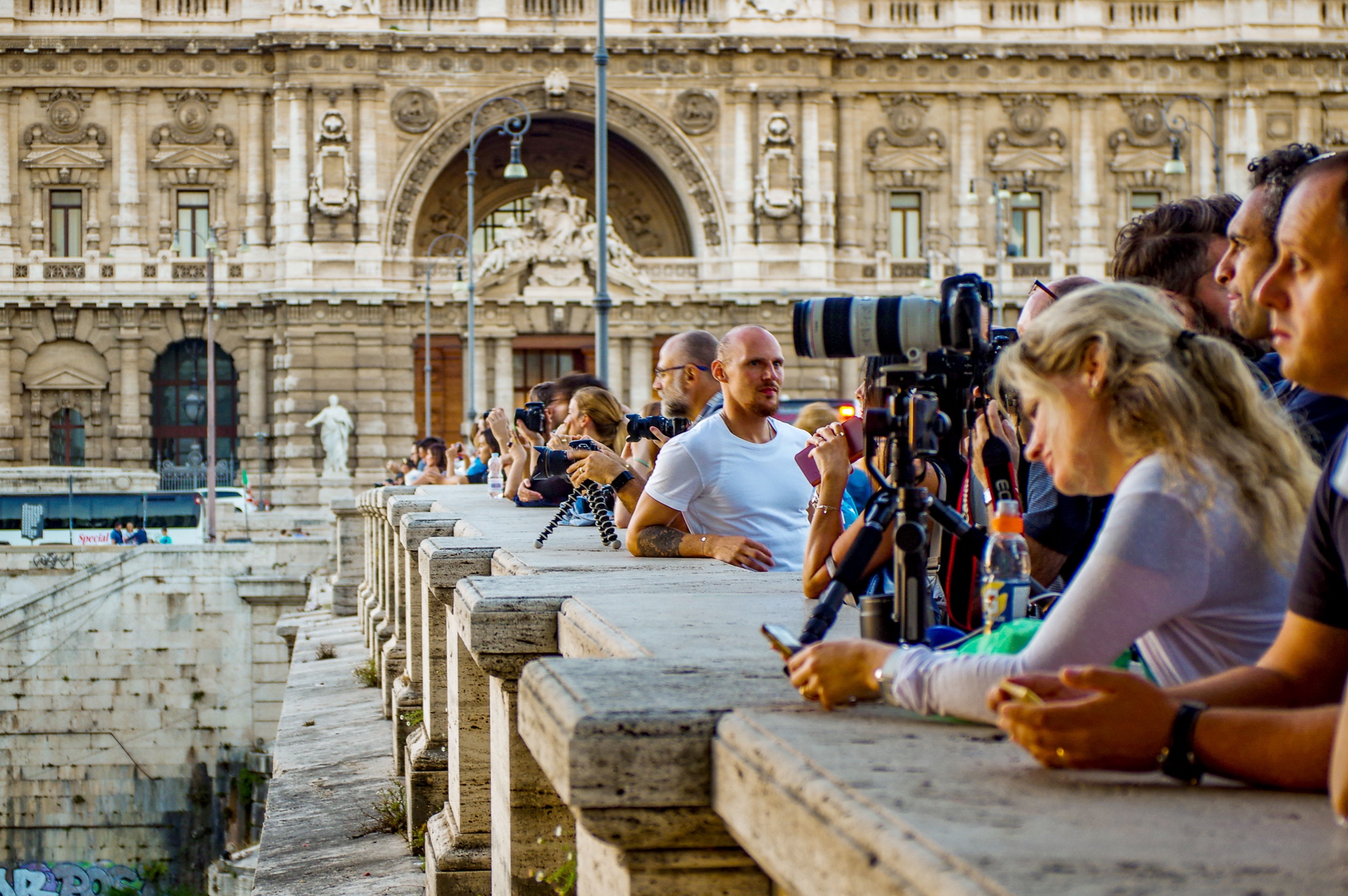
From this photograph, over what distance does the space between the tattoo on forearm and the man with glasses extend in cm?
123

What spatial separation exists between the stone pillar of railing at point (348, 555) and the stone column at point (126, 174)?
17.8 meters

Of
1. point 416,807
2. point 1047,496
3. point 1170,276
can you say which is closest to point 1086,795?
point 1047,496

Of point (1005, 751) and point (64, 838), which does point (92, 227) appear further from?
point (1005, 751)

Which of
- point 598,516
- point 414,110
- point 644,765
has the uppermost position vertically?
point 414,110

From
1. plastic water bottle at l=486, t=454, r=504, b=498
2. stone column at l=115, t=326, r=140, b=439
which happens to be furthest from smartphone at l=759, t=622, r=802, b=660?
stone column at l=115, t=326, r=140, b=439

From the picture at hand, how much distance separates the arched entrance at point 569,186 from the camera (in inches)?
1433

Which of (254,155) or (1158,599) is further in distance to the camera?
(254,155)

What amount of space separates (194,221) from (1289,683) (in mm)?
34859

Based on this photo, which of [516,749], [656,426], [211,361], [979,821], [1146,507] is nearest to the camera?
[979,821]

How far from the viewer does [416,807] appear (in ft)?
20.2

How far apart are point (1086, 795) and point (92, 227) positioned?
115ft

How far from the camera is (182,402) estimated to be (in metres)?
34.9

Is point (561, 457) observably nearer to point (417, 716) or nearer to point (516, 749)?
point (417, 716)

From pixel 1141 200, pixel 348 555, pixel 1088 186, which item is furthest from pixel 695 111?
pixel 348 555
